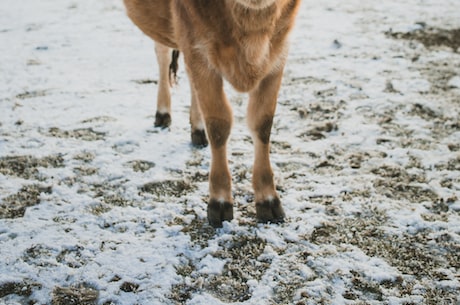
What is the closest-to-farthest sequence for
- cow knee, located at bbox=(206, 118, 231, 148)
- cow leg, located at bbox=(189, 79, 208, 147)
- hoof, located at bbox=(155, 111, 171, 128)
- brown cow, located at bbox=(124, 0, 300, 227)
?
brown cow, located at bbox=(124, 0, 300, 227)
cow knee, located at bbox=(206, 118, 231, 148)
cow leg, located at bbox=(189, 79, 208, 147)
hoof, located at bbox=(155, 111, 171, 128)

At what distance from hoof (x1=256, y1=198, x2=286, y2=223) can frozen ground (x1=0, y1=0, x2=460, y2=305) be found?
7cm

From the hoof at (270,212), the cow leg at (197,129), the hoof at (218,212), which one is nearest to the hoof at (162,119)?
the cow leg at (197,129)

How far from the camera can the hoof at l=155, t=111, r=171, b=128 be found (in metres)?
4.20

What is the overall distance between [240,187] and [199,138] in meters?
0.73

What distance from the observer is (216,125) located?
9.35 feet

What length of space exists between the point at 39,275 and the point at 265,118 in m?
1.53

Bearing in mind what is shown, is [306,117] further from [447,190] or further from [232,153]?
[447,190]

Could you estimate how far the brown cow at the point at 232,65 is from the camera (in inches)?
98.3

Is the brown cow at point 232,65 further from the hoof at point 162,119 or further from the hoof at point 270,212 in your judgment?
the hoof at point 162,119

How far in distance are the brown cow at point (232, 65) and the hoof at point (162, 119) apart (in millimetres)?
1187

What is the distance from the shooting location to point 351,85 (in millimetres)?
4879

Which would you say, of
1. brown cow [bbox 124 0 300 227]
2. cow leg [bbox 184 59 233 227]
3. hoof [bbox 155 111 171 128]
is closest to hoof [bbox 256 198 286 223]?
brown cow [bbox 124 0 300 227]

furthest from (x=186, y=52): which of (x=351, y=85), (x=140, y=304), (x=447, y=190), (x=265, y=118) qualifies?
(x=351, y=85)

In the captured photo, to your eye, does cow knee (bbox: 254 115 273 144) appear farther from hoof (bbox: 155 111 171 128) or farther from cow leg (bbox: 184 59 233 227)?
hoof (bbox: 155 111 171 128)
